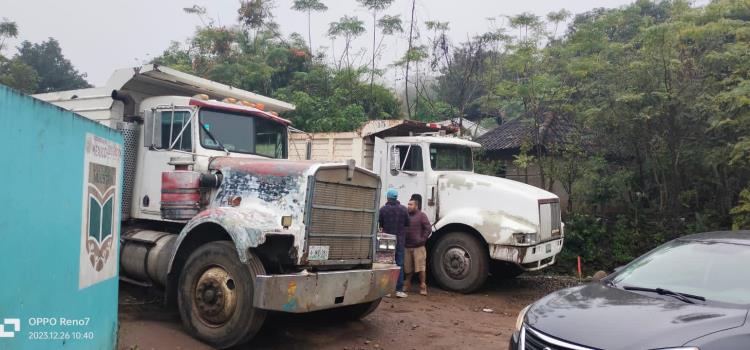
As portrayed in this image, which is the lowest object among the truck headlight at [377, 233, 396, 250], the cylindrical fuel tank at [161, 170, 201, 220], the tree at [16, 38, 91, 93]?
the truck headlight at [377, 233, 396, 250]

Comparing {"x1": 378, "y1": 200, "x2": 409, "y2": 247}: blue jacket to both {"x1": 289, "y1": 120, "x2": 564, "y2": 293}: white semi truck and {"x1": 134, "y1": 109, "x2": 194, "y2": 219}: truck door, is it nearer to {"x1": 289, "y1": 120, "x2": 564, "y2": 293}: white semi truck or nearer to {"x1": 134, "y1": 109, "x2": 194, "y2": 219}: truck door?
{"x1": 289, "y1": 120, "x2": 564, "y2": 293}: white semi truck

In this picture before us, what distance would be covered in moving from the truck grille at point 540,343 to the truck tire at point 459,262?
521 centimetres

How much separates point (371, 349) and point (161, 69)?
4.23 meters

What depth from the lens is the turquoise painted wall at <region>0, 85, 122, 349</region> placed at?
296cm

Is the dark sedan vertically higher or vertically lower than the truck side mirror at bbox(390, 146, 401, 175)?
lower

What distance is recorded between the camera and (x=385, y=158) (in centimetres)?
994

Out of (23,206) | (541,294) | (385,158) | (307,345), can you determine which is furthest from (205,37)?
(23,206)

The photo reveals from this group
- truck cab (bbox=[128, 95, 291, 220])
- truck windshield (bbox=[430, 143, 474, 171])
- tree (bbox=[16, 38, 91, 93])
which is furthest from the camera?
tree (bbox=[16, 38, 91, 93])

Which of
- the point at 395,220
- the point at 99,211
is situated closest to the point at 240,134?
the point at 395,220

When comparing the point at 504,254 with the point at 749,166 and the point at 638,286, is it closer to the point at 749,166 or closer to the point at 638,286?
the point at 638,286

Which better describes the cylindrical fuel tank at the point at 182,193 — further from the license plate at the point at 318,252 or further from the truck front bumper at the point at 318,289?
the truck front bumper at the point at 318,289

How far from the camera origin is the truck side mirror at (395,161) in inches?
387

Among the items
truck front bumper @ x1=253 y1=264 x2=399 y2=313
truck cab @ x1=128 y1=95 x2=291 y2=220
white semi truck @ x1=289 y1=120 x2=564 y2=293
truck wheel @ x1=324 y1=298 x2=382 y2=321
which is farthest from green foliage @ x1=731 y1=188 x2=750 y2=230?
truck cab @ x1=128 y1=95 x2=291 y2=220

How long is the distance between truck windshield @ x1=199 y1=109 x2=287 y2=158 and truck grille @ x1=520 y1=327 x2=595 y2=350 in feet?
14.1
